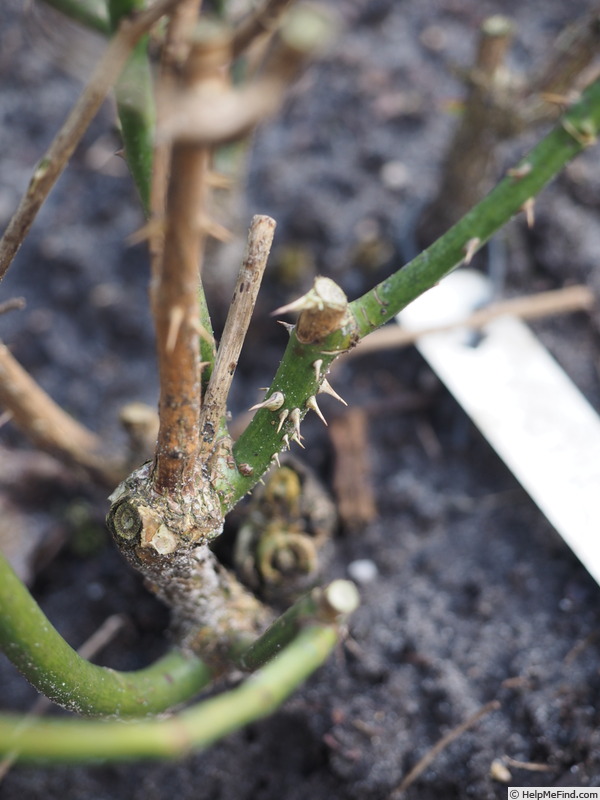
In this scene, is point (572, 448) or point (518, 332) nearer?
point (572, 448)

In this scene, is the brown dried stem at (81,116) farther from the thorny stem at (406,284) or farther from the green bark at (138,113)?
the thorny stem at (406,284)

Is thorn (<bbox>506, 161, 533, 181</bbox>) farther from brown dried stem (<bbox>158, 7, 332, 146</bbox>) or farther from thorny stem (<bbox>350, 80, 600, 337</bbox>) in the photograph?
brown dried stem (<bbox>158, 7, 332, 146</bbox>)

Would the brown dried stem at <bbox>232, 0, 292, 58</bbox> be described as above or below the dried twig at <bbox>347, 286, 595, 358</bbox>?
above

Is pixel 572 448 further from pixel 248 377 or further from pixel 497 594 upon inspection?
pixel 248 377

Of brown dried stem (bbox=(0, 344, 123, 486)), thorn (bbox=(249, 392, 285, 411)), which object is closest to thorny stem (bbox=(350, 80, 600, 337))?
thorn (bbox=(249, 392, 285, 411))

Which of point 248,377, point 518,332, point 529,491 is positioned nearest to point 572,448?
point 529,491

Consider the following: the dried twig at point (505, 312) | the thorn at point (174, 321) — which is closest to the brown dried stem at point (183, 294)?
the thorn at point (174, 321)

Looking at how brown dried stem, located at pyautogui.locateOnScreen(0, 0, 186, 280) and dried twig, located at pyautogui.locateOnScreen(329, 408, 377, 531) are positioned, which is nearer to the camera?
brown dried stem, located at pyautogui.locateOnScreen(0, 0, 186, 280)
